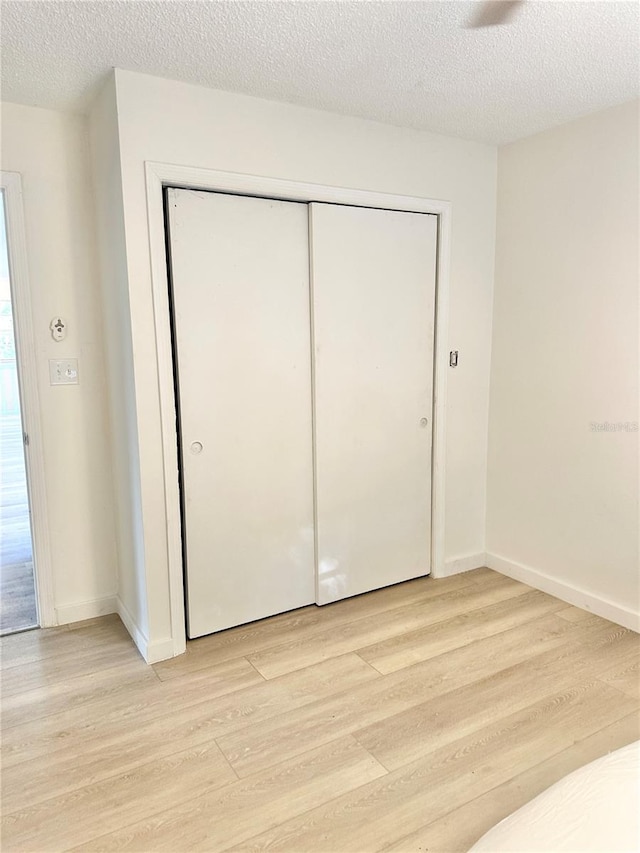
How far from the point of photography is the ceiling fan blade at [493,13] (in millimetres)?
1738

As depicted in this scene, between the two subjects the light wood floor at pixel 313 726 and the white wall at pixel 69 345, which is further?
the white wall at pixel 69 345

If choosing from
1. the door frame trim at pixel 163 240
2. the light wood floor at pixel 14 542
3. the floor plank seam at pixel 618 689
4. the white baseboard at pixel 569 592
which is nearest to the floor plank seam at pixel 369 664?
the door frame trim at pixel 163 240

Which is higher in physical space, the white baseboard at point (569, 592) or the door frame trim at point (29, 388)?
the door frame trim at point (29, 388)

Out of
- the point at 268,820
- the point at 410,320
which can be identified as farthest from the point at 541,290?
the point at 268,820

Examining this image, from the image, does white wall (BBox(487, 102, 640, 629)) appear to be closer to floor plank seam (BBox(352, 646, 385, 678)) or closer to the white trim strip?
the white trim strip

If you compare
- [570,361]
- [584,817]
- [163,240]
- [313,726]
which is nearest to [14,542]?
[163,240]

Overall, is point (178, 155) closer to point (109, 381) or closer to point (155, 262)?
point (155, 262)

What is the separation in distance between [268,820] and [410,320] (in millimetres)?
2307

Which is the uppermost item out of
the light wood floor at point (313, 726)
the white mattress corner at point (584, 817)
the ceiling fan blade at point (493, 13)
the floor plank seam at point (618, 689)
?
the ceiling fan blade at point (493, 13)

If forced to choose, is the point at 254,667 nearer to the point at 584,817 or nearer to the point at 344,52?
the point at 584,817

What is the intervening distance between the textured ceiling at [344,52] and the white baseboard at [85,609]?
2327 millimetres

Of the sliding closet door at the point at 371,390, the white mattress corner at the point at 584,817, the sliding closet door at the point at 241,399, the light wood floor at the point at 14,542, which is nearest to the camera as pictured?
the white mattress corner at the point at 584,817

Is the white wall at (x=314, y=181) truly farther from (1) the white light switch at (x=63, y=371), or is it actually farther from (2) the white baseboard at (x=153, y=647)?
(1) the white light switch at (x=63, y=371)

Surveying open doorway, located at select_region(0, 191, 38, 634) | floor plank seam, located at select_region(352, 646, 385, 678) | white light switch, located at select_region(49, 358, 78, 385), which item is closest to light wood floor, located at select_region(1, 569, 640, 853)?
floor plank seam, located at select_region(352, 646, 385, 678)
